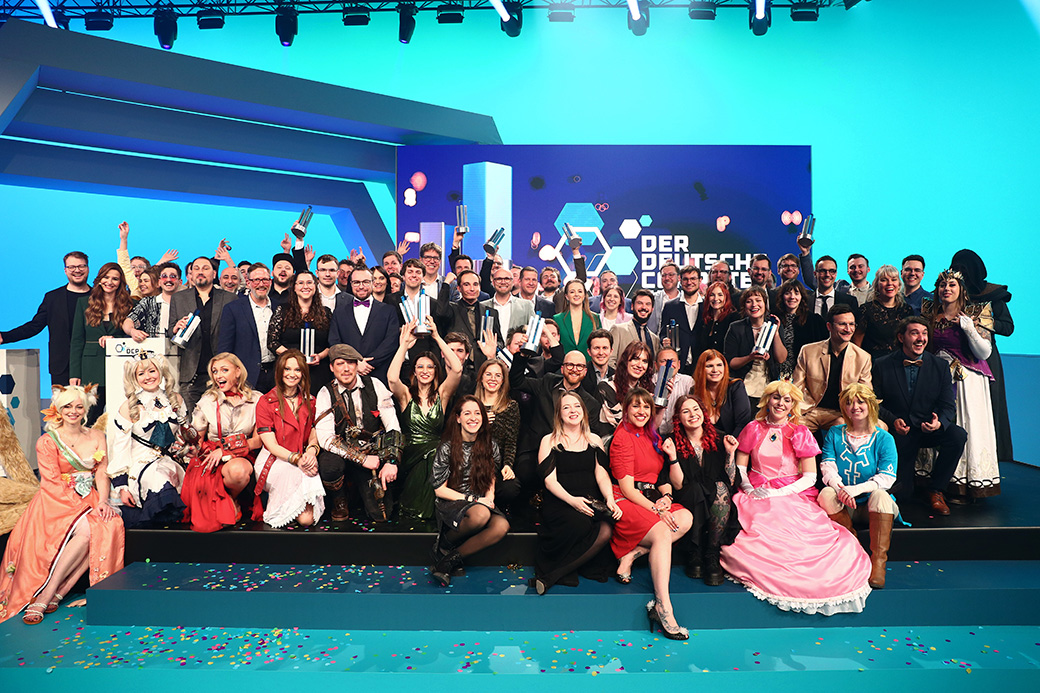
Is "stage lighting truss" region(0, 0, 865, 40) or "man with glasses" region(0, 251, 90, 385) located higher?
"stage lighting truss" region(0, 0, 865, 40)

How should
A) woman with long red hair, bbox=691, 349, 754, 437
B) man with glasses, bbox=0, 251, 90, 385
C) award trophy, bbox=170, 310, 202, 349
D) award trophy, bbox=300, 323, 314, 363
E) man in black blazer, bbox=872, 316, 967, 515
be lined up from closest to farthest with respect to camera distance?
woman with long red hair, bbox=691, 349, 754, 437 → man in black blazer, bbox=872, 316, 967, 515 → award trophy, bbox=170, 310, 202, 349 → award trophy, bbox=300, 323, 314, 363 → man with glasses, bbox=0, 251, 90, 385

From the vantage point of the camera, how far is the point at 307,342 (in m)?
4.46

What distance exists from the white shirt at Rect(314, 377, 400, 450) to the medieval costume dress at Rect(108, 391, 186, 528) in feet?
2.62

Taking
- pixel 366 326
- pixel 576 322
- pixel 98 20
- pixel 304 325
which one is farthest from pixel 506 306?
pixel 98 20

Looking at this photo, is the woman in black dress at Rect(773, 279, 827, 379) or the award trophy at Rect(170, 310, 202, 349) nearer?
the award trophy at Rect(170, 310, 202, 349)

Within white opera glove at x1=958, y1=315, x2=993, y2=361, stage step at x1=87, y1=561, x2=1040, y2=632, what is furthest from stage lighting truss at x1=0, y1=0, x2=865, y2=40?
stage step at x1=87, y1=561, x2=1040, y2=632

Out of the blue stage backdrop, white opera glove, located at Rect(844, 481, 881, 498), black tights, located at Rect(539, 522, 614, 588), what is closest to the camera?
black tights, located at Rect(539, 522, 614, 588)

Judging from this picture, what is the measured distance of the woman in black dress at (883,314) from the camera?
459 centimetres

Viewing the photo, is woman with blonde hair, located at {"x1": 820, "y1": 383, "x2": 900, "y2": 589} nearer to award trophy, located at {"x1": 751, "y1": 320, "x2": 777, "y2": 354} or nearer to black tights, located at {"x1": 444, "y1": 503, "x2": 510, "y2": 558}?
award trophy, located at {"x1": 751, "y1": 320, "x2": 777, "y2": 354}

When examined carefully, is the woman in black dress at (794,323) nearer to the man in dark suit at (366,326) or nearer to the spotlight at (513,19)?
the man in dark suit at (366,326)

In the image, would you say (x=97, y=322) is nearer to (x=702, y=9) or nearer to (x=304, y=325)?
(x=304, y=325)

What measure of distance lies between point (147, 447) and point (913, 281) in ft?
16.9

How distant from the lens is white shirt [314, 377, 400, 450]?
408 centimetres

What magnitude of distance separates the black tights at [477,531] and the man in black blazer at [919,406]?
2533 millimetres
